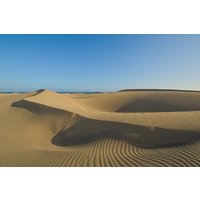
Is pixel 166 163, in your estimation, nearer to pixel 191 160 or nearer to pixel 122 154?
pixel 191 160

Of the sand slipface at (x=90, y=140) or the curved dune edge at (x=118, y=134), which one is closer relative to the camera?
the sand slipface at (x=90, y=140)

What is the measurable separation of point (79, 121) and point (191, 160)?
6.47 meters

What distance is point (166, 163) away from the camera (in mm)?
4812

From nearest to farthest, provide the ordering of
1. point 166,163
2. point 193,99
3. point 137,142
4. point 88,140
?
1. point 166,163
2. point 137,142
3. point 88,140
4. point 193,99

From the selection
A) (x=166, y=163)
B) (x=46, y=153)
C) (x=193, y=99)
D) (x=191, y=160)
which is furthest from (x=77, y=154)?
(x=193, y=99)

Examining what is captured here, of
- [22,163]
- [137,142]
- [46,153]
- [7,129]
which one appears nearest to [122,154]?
[137,142]

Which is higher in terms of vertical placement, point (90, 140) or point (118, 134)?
point (118, 134)

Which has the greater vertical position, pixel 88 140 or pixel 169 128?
pixel 169 128

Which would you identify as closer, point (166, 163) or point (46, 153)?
point (166, 163)

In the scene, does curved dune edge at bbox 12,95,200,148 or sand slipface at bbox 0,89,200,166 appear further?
curved dune edge at bbox 12,95,200,148

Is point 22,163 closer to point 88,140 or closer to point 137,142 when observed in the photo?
point 88,140

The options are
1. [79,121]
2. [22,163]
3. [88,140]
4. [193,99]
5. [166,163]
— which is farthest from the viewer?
[193,99]

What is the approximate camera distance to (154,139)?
7.17 m

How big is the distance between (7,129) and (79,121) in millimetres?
3744
